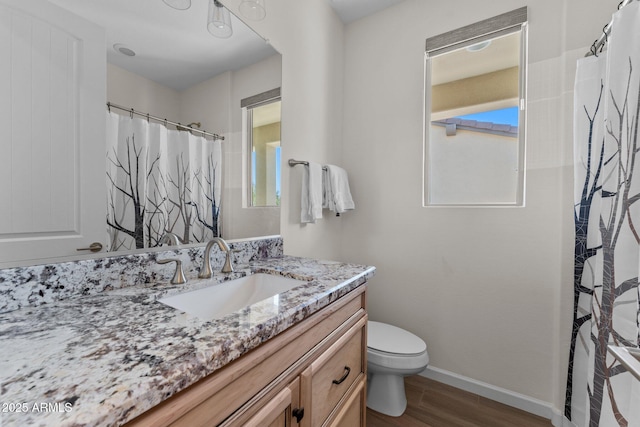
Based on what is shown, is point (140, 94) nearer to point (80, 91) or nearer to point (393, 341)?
point (80, 91)

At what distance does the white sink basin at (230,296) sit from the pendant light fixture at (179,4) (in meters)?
1.06

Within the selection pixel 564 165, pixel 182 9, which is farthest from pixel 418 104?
pixel 182 9

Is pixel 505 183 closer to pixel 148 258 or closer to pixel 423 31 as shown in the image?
pixel 423 31

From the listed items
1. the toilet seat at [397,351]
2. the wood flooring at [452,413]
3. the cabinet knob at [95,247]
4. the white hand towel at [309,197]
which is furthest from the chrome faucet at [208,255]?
the wood flooring at [452,413]

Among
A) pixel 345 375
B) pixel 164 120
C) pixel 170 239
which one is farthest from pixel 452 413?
pixel 164 120

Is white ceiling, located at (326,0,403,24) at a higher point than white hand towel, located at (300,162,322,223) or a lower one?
higher

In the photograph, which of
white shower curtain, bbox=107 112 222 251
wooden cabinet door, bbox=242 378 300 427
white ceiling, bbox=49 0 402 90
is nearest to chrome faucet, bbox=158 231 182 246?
white shower curtain, bbox=107 112 222 251

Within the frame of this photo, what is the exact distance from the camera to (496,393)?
1586 millimetres

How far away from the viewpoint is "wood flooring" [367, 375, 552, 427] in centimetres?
143

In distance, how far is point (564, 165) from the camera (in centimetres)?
142

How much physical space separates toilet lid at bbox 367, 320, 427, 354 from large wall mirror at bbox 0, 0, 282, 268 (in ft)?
3.57

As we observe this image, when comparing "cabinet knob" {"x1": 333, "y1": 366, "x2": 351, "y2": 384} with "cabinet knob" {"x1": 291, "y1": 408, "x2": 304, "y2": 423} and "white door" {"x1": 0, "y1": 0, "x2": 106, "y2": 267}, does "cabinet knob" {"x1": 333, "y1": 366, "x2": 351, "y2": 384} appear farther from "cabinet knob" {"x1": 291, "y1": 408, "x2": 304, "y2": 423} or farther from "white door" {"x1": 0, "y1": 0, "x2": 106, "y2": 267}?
"white door" {"x1": 0, "y1": 0, "x2": 106, "y2": 267}

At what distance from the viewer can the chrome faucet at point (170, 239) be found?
0.99 meters

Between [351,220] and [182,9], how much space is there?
5.17 feet
